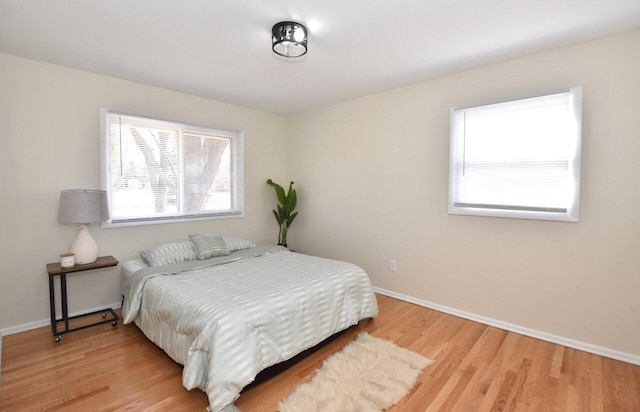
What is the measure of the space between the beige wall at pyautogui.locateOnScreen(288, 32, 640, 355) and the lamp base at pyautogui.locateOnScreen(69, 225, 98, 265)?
2.62 m

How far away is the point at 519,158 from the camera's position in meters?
2.62

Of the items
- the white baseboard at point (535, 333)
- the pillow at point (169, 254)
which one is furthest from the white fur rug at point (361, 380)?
the pillow at point (169, 254)

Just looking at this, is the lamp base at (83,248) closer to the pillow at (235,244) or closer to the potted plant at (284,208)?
the pillow at (235,244)

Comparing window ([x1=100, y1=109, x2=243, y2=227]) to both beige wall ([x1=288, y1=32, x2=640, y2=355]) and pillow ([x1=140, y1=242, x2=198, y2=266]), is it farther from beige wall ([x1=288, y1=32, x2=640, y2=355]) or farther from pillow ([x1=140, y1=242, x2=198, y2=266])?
beige wall ([x1=288, y1=32, x2=640, y2=355])

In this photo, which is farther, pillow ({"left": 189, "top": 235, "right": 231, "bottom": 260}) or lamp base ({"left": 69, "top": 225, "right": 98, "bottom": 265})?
pillow ({"left": 189, "top": 235, "right": 231, "bottom": 260})

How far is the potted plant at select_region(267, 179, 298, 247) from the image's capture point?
14.6 ft

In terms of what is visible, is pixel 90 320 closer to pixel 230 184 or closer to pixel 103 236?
pixel 103 236

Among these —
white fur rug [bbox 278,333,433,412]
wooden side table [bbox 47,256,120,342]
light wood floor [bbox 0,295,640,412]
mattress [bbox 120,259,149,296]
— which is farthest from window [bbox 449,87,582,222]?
wooden side table [bbox 47,256,120,342]

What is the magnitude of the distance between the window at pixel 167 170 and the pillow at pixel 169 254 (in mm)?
432

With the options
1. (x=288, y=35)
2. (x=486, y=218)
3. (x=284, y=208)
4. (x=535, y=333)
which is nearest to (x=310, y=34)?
(x=288, y=35)

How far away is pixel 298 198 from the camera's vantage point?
4652mm

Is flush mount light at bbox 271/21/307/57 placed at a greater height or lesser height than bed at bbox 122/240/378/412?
greater

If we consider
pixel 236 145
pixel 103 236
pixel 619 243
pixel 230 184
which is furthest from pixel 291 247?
pixel 619 243

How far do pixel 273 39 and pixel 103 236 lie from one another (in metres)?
2.56
